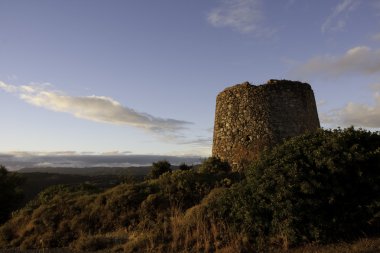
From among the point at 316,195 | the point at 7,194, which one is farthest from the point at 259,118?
the point at 7,194

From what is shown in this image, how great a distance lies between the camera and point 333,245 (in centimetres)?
943

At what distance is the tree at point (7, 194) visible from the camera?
23.8 meters

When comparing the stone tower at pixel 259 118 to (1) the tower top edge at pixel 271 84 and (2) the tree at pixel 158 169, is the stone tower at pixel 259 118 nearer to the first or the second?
(1) the tower top edge at pixel 271 84

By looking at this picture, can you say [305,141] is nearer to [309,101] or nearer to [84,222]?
[84,222]

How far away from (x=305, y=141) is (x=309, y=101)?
41.8 feet

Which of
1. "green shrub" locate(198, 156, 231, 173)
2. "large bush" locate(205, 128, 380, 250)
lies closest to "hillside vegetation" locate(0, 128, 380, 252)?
"large bush" locate(205, 128, 380, 250)

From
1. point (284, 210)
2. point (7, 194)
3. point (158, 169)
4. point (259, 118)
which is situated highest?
point (259, 118)

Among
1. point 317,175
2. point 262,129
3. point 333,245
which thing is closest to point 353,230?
point 333,245

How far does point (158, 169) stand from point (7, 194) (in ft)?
30.8

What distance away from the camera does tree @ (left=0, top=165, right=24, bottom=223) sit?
23.8m

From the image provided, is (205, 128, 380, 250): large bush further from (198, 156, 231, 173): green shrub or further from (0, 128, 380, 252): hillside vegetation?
(198, 156, 231, 173): green shrub

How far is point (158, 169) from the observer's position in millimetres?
24484

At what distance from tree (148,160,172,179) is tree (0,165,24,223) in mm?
8585

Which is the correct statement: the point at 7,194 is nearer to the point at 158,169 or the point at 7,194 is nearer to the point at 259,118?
the point at 158,169
